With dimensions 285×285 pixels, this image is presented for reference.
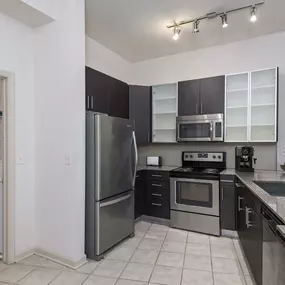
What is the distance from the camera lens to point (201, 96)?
147 inches

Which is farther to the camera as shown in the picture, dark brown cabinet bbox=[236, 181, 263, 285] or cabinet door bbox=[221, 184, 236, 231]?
cabinet door bbox=[221, 184, 236, 231]

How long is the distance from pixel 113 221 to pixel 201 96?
230 cm

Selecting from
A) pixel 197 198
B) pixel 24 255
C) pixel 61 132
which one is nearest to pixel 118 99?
pixel 61 132

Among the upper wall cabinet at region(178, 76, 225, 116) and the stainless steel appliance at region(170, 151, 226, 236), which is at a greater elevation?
the upper wall cabinet at region(178, 76, 225, 116)

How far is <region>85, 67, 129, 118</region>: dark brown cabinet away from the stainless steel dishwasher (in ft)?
7.49

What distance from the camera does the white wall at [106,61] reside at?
3.67 meters

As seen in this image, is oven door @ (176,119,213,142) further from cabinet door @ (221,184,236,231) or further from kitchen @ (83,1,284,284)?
cabinet door @ (221,184,236,231)

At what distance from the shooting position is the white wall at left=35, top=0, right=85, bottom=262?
8.21 feet

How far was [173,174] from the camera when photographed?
11.9 feet

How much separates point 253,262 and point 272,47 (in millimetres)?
3013

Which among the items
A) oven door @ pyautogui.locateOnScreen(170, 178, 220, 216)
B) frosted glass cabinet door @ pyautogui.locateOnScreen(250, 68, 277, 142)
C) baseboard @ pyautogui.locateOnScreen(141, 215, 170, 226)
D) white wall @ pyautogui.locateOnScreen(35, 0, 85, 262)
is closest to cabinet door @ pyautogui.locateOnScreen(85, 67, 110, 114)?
white wall @ pyautogui.locateOnScreen(35, 0, 85, 262)

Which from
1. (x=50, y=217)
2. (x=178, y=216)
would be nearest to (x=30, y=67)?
(x=50, y=217)

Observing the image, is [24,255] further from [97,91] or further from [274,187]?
[274,187]

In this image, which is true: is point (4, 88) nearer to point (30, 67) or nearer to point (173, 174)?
point (30, 67)
